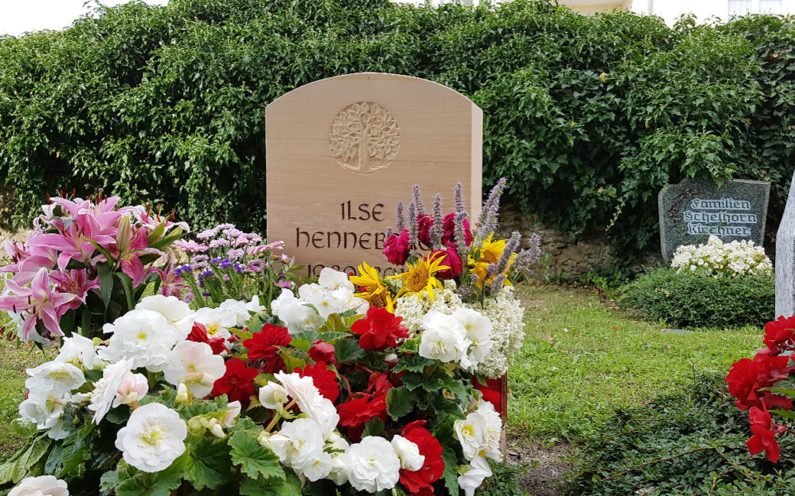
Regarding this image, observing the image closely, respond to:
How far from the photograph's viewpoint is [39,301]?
2232 mm

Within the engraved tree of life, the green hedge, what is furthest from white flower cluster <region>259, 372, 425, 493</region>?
the green hedge

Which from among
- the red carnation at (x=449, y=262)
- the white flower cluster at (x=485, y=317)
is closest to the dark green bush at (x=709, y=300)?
the white flower cluster at (x=485, y=317)

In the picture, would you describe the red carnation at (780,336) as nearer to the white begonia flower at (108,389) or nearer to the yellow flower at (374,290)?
the yellow flower at (374,290)

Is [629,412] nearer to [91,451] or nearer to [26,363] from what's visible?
[91,451]

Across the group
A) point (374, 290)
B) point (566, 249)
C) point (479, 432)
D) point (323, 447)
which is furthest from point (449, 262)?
point (566, 249)

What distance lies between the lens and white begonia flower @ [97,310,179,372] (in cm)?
156

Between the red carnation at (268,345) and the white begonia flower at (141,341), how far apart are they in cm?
21

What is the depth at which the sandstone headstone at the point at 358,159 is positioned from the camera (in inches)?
135

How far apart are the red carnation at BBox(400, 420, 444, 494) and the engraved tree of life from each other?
2050mm

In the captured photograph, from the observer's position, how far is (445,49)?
7223 mm

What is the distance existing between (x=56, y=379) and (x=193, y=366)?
1.04 feet

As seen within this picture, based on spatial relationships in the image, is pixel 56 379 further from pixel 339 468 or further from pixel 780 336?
pixel 780 336

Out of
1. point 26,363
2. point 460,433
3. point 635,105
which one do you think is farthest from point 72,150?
point 460,433

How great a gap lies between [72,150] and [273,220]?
5668 millimetres
